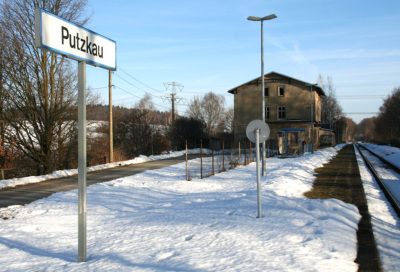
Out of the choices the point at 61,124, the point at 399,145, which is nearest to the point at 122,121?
the point at 61,124

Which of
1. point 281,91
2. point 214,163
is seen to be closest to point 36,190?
point 214,163

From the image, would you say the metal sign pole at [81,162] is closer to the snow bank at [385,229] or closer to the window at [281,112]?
the snow bank at [385,229]

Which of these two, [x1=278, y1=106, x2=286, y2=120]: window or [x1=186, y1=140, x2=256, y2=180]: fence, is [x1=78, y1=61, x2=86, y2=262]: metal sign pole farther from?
[x1=278, y1=106, x2=286, y2=120]: window

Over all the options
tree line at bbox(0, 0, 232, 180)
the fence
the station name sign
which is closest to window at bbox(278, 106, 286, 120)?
the fence

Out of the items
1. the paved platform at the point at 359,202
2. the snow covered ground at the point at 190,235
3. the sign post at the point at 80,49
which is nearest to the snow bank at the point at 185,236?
the snow covered ground at the point at 190,235

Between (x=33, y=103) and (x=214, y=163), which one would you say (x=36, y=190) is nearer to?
(x=33, y=103)

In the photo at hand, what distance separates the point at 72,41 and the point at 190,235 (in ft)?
12.3

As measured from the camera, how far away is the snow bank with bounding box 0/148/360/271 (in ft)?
15.6

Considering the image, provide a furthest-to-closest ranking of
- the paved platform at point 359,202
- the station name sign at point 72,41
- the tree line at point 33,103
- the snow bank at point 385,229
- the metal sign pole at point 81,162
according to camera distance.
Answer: the tree line at point 33,103 < the snow bank at point 385,229 < the paved platform at point 359,202 < the metal sign pole at point 81,162 < the station name sign at point 72,41

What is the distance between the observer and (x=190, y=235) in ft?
20.1

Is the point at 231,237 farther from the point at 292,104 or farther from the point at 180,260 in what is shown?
the point at 292,104

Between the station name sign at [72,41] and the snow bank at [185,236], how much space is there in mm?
2859

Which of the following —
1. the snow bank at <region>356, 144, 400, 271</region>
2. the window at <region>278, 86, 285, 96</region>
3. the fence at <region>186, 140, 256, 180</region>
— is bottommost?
the snow bank at <region>356, 144, 400, 271</region>

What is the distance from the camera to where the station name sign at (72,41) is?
13.2 ft
